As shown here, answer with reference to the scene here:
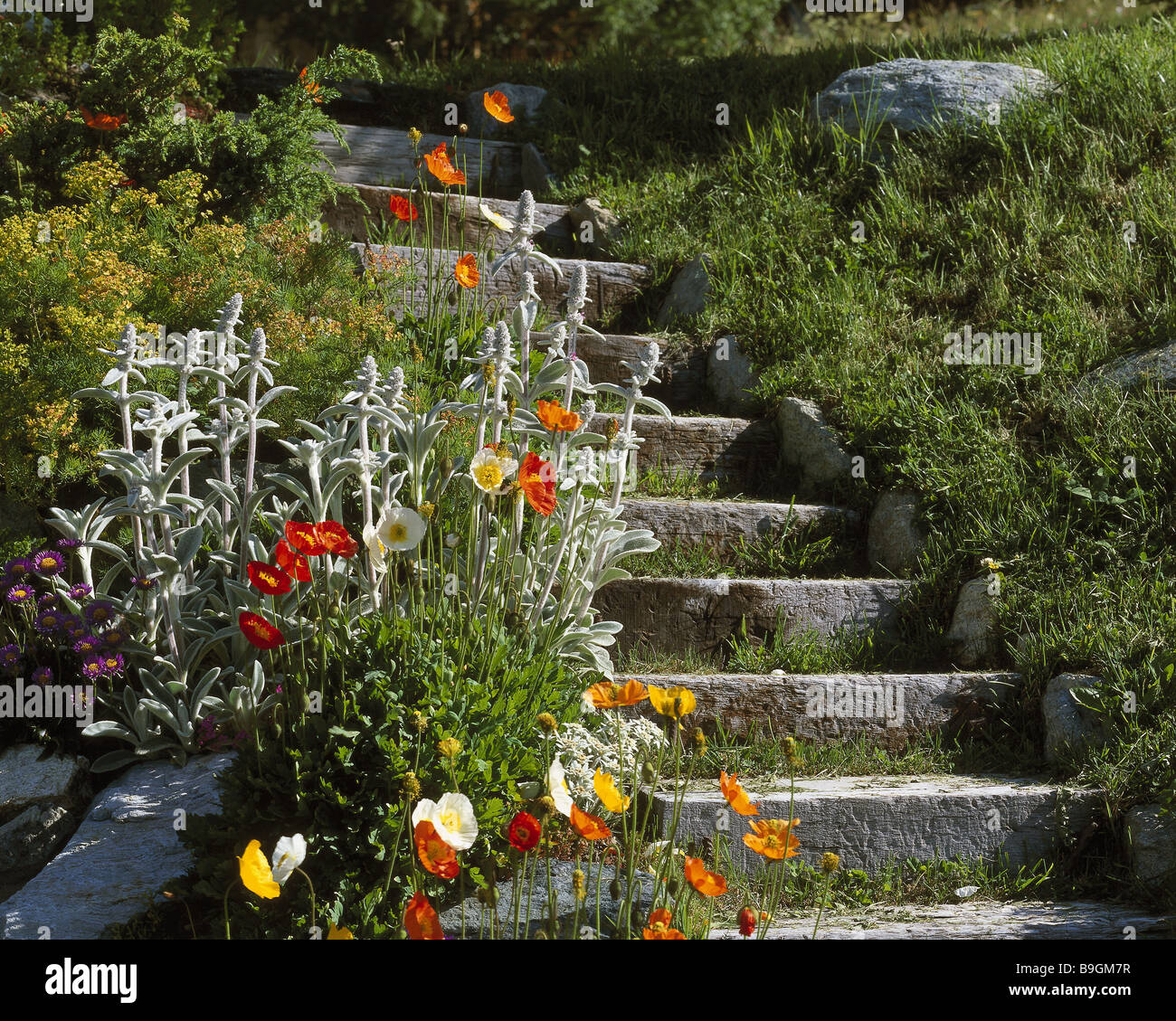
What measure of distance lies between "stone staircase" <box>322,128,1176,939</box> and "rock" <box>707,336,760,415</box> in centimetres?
7

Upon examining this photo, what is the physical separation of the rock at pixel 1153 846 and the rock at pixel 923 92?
4449mm

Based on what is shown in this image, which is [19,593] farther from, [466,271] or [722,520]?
[722,520]

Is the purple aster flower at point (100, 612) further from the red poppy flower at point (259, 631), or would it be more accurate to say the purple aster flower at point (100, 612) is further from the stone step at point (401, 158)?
the stone step at point (401, 158)

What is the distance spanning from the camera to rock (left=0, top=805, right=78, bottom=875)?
9.57ft

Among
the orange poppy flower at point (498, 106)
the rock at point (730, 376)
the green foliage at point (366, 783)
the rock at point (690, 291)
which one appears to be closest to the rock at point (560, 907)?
the green foliage at point (366, 783)

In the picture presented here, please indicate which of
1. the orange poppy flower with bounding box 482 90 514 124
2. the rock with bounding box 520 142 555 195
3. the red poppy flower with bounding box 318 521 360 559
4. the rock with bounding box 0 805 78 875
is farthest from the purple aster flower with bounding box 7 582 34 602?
the rock with bounding box 520 142 555 195

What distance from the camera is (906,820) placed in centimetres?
312

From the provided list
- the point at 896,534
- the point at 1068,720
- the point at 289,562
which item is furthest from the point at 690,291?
the point at 289,562

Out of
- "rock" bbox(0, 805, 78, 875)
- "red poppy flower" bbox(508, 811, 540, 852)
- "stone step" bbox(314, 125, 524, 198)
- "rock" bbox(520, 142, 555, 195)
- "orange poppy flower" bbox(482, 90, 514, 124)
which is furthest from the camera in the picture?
"rock" bbox(520, 142, 555, 195)

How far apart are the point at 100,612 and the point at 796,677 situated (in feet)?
7.16

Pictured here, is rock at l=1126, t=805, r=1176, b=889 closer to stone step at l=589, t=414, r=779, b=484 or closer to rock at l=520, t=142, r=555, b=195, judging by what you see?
stone step at l=589, t=414, r=779, b=484
